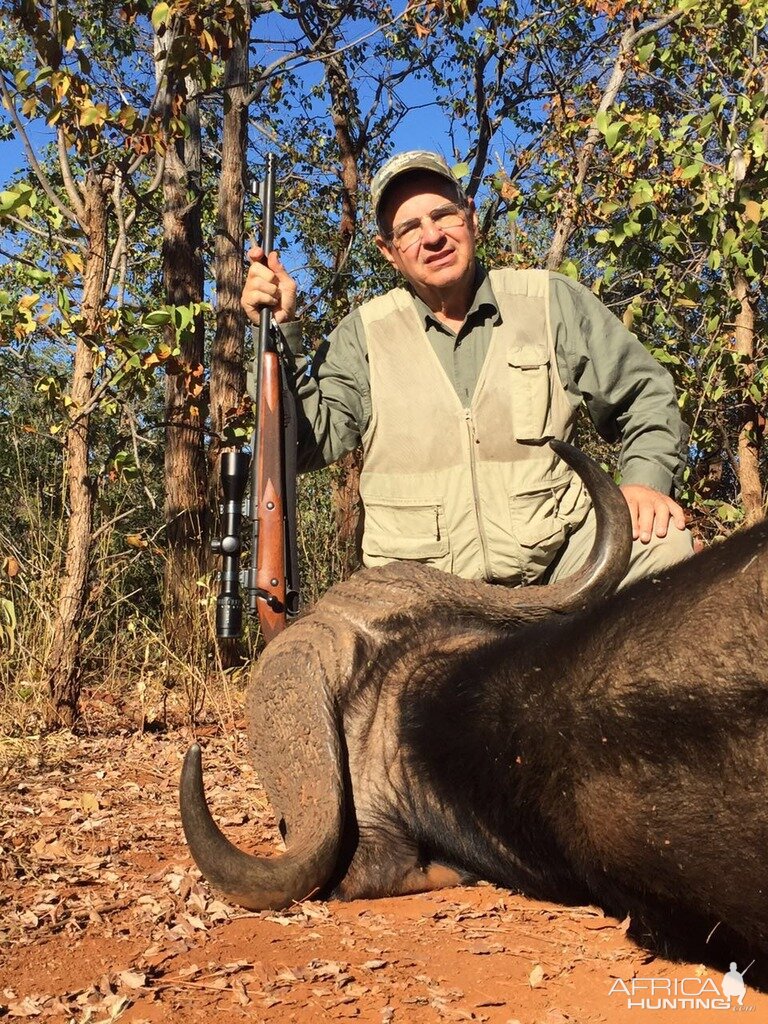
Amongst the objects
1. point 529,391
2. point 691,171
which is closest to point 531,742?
point 529,391

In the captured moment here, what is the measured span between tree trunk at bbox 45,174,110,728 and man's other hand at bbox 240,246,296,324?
1021 mm

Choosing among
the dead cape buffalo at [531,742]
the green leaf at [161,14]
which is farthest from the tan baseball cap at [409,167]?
the dead cape buffalo at [531,742]

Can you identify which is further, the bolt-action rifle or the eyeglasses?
the eyeglasses

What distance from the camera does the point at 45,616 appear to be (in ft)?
15.6

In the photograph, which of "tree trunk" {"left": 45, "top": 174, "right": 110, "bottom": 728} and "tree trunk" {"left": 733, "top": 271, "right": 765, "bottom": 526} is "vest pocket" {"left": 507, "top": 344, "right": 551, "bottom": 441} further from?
"tree trunk" {"left": 733, "top": 271, "right": 765, "bottom": 526}

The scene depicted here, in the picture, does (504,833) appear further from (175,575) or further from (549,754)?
(175,575)

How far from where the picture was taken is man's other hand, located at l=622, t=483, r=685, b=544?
354cm

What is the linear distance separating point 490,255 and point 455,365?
595cm

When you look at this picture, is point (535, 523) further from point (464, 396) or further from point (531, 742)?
point (531, 742)

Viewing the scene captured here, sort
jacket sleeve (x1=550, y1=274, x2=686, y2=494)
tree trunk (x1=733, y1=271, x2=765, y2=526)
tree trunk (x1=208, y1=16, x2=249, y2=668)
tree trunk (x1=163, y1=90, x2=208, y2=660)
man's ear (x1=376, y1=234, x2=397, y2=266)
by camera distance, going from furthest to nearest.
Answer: tree trunk (x1=208, y1=16, x2=249, y2=668)
tree trunk (x1=733, y1=271, x2=765, y2=526)
tree trunk (x1=163, y1=90, x2=208, y2=660)
man's ear (x1=376, y1=234, x2=397, y2=266)
jacket sleeve (x1=550, y1=274, x2=686, y2=494)

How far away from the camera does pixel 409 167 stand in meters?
4.18

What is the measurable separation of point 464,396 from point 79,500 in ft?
6.16

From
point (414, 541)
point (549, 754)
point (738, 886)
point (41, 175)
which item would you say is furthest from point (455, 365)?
point (738, 886)

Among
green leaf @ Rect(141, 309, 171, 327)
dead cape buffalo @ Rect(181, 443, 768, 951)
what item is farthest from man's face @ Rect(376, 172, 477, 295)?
dead cape buffalo @ Rect(181, 443, 768, 951)
